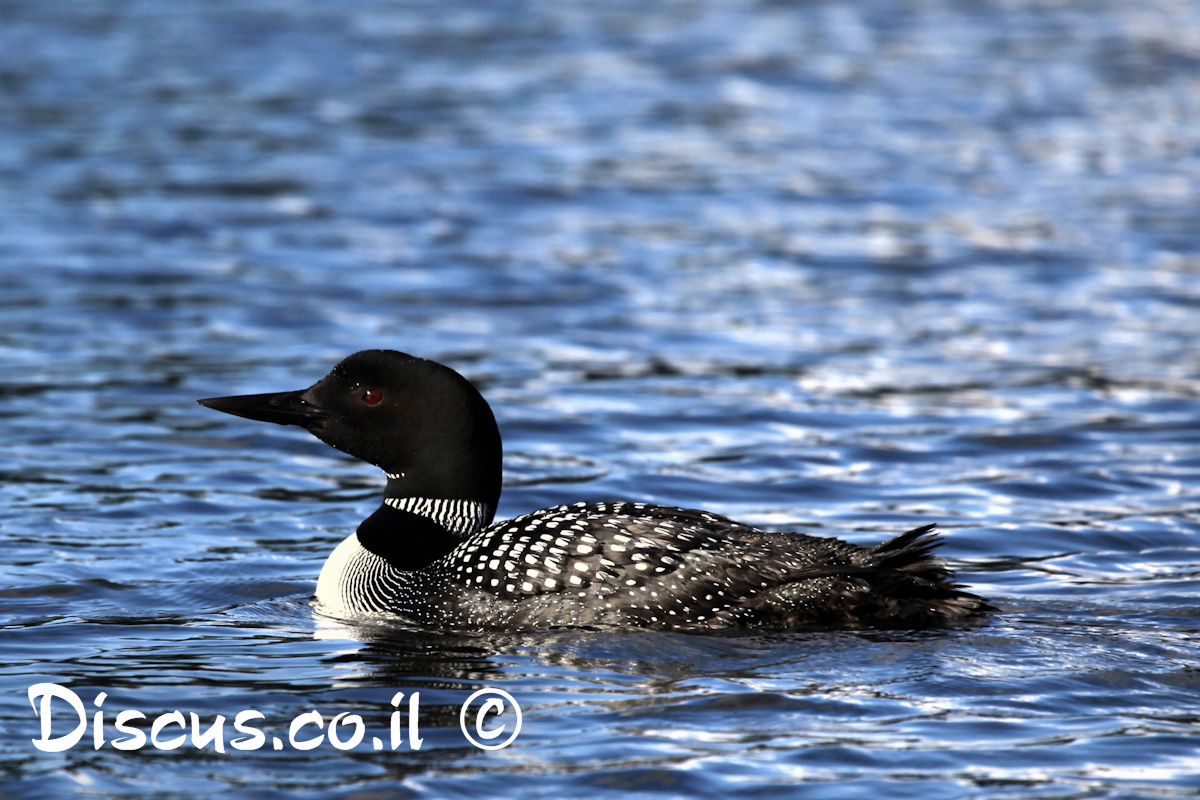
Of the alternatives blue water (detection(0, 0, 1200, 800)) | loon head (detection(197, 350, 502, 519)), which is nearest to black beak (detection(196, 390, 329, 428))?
loon head (detection(197, 350, 502, 519))

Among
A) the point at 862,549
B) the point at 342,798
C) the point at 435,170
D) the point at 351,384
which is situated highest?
the point at 435,170

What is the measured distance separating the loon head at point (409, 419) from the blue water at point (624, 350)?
1.85 ft

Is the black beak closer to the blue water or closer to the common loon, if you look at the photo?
the common loon

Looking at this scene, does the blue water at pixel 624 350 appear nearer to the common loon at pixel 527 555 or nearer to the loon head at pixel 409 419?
the common loon at pixel 527 555

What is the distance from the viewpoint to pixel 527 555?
5395 mm

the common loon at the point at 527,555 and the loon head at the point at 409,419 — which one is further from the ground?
the loon head at the point at 409,419

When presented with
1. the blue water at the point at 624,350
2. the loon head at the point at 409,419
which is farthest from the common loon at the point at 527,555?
the blue water at the point at 624,350

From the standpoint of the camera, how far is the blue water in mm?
4586

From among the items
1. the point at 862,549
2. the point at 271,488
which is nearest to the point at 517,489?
the point at 271,488

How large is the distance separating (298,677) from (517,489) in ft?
7.94

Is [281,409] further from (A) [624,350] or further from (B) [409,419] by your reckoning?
(A) [624,350]

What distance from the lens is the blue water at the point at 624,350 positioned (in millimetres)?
4586

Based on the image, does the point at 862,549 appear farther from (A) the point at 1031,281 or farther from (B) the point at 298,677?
(A) the point at 1031,281

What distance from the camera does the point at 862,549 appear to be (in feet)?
17.6
